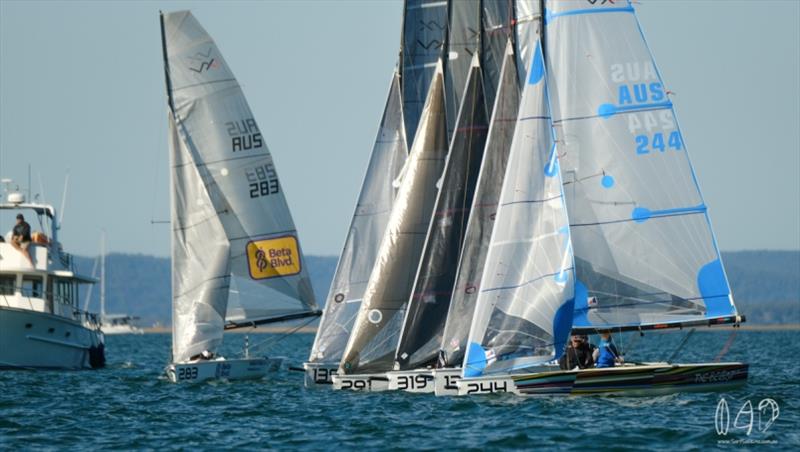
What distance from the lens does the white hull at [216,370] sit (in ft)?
127

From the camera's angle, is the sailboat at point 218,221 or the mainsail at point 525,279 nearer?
the mainsail at point 525,279

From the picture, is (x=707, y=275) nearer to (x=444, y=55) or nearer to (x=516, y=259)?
(x=516, y=259)

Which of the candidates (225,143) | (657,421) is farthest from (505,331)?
(225,143)

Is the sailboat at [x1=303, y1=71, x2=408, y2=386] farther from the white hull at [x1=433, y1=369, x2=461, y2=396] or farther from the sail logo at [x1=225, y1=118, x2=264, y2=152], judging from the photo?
the sail logo at [x1=225, y1=118, x2=264, y2=152]

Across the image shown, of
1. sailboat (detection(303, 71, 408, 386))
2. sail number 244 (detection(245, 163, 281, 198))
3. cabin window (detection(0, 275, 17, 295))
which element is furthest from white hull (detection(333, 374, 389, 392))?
cabin window (detection(0, 275, 17, 295))

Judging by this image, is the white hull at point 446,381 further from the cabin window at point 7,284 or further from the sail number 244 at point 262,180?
the cabin window at point 7,284

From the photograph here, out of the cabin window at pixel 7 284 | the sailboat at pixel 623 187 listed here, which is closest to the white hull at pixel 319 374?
the sailboat at pixel 623 187

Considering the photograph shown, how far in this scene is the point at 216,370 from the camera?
38.9 m

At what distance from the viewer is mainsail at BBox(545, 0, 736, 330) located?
32.0 m

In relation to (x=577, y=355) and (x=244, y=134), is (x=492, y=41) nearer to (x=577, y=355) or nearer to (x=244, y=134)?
(x=577, y=355)

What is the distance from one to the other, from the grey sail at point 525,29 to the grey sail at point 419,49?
16.0 feet

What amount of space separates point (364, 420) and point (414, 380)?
4570 mm

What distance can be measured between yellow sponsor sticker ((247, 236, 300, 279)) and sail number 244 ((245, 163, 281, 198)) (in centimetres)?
135

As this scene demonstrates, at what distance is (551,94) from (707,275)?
5.08 meters
